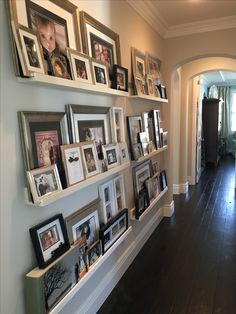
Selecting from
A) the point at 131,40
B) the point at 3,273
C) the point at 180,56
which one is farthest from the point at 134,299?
the point at 180,56

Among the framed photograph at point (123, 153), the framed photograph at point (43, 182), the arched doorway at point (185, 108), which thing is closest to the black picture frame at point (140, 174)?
the framed photograph at point (123, 153)

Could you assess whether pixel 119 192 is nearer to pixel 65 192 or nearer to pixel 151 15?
pixel 65 192

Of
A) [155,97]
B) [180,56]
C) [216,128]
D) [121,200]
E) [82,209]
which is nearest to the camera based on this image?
[82,209]

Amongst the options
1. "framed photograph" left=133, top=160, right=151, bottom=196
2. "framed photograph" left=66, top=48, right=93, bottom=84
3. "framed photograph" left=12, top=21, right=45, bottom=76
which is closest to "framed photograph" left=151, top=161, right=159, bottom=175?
"framed photograph" left=133, top=160, right=151, bottom=196

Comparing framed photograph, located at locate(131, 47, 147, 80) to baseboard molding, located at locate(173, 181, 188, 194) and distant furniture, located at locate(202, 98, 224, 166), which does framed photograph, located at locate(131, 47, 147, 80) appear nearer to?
baseboard molding, located at locate(173, 181, 188, 194)

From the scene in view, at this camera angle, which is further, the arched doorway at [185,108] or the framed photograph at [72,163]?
the arched doorway at [185,108]

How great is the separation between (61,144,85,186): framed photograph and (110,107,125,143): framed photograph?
23.5 inches

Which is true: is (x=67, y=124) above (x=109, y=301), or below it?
above

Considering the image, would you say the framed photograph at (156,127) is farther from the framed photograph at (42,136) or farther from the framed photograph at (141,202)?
the framed photograph at (42,136)

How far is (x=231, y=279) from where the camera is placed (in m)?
2.43

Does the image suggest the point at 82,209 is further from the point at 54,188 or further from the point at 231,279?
the point at 231,279

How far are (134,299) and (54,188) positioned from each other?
1381 mm

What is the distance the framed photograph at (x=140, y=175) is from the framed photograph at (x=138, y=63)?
3.03 feet

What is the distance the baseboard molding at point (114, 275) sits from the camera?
1.97 meters
